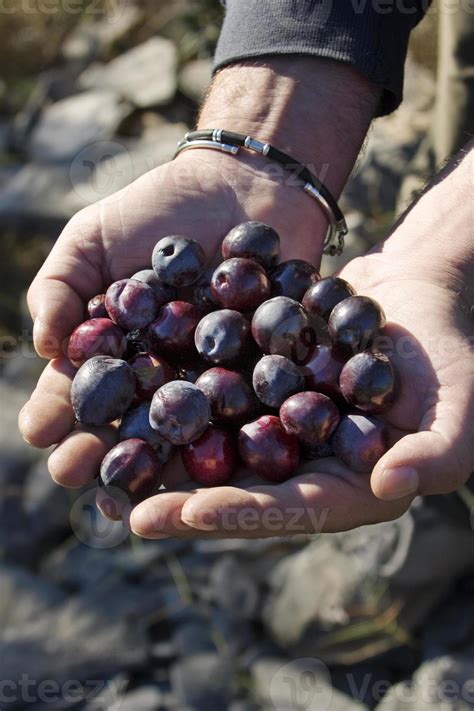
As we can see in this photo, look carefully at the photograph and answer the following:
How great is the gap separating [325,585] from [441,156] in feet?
5.47

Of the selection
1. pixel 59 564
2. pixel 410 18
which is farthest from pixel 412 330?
pixel 59 564

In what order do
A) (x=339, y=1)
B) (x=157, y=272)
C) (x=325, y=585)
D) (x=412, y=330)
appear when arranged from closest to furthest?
(x=412, y=330) → (x=157, y=272) → (x=339, y=1) → (x=325, y=585)

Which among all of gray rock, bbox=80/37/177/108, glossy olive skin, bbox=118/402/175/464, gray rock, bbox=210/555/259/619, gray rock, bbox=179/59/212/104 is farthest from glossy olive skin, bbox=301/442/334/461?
gray rock, bbox=80/37/177/108

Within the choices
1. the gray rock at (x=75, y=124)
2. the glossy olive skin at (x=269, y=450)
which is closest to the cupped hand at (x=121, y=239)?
the glossy olive skin at (x=269, y=450)

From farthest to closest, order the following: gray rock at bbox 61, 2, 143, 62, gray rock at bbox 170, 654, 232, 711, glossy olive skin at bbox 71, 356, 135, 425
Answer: gray rock at bbox 61, 2, 143, 62
gray rock at bbox 170, 654, 232, 711
glossy olive skin at bbox 71, 356, 135, 425

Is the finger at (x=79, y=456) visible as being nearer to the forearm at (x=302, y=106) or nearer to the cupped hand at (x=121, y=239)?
the cupped hand at (x=121, y=239)

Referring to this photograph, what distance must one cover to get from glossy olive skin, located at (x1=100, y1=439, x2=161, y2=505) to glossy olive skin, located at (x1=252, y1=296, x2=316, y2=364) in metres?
0.39

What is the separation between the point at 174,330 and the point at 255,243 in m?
0.32

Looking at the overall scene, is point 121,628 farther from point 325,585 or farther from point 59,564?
point 325,585

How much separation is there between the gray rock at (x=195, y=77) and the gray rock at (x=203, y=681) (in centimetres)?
314

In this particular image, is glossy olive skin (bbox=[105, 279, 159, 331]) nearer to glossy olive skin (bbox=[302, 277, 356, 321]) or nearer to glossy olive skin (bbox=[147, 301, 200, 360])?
glossy olive skin (bbox=[147, 301, 200, 360])

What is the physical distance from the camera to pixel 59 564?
127 inches

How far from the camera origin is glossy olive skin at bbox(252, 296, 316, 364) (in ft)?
6.39

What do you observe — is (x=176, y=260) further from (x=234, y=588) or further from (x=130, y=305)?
(x=234, y=588)
